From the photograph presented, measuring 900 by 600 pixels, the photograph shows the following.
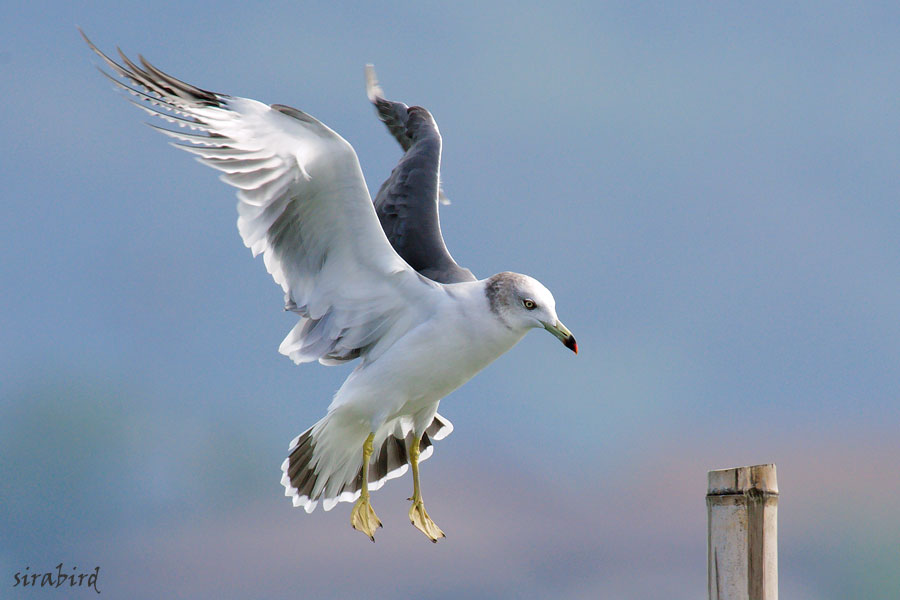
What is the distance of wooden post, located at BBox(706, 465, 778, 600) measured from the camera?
4695 mm

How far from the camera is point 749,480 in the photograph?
471 cm

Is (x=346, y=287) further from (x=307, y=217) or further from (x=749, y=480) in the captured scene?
(x=749, y=480)

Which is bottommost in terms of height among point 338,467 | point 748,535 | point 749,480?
point 748,535

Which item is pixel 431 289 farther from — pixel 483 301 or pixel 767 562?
pixel 767 562

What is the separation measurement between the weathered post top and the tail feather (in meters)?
2.48

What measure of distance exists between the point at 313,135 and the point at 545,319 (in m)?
1.60

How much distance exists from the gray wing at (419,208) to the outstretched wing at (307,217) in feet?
2.11

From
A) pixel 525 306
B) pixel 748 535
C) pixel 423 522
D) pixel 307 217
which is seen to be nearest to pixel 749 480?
pixel 748 535

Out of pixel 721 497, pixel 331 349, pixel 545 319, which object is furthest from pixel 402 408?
pixel 721 497

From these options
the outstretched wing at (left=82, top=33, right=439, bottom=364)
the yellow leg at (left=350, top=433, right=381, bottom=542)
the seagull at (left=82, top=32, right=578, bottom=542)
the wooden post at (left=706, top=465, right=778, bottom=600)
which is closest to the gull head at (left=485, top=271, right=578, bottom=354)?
the seagull at (left=82, top=32, right=578, bottom=542)

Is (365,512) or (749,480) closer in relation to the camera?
(749,480)

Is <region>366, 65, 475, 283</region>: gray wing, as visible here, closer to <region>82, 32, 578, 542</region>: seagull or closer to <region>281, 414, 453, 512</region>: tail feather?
<region>82, 32, 578, 542</region>: seagull

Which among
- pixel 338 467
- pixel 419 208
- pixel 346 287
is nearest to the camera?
pixel 346 287

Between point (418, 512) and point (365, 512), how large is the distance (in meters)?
0.39
